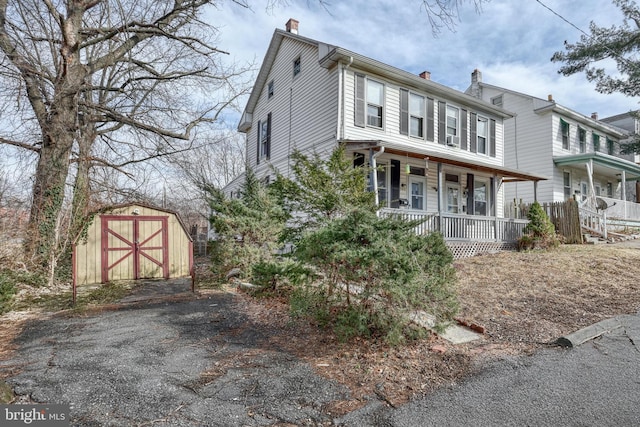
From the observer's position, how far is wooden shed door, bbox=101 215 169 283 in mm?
9414

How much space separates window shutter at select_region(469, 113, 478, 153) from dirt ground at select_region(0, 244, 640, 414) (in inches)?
272

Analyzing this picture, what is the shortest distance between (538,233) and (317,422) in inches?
464

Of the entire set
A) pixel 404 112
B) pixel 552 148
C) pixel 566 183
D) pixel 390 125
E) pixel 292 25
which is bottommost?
pixel 566 183

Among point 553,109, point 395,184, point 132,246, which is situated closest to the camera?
point 132,246

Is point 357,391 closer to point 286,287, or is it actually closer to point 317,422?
point 317,422

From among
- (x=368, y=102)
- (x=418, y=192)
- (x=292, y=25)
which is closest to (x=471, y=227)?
(x=418, y=192)

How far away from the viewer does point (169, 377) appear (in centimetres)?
329

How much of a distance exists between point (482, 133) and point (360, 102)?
269 inches

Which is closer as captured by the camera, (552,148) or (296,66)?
(296,66)

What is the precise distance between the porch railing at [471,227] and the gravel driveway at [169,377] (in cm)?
681

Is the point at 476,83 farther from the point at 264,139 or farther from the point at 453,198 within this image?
the point at 264,139

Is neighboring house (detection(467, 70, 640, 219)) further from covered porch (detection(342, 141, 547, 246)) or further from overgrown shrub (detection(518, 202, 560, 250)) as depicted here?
overgrown shrub (detection(518, 202, 560, 250))

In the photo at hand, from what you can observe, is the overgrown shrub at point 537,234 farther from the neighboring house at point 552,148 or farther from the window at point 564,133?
the window at point 564,133

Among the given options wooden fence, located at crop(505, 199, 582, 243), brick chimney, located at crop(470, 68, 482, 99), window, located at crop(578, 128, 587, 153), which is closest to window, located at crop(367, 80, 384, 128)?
wooden fence, located at crop(505, 199, 582, 243)
